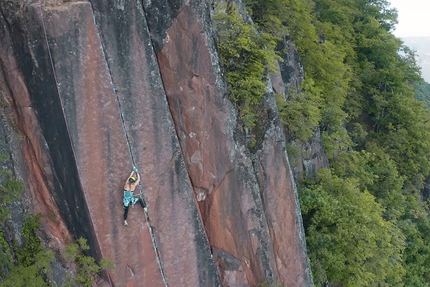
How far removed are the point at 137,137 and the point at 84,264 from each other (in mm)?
3765

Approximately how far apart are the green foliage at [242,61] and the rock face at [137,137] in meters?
1.16

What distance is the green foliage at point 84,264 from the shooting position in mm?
A: 9352

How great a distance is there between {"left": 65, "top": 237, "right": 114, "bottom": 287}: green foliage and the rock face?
29 cm

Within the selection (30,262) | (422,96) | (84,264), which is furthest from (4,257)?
(422,96)

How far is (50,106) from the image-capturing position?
9102 mm

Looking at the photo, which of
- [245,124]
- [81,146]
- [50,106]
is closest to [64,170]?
[81,146]

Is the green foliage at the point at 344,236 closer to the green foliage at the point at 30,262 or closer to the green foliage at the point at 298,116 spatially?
the green foliage at the point at 298,116

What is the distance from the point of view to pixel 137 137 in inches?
388

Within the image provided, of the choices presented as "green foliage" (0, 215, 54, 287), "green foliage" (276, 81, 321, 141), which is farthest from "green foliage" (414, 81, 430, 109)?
"green foliage" (0, 215, 54, 287)

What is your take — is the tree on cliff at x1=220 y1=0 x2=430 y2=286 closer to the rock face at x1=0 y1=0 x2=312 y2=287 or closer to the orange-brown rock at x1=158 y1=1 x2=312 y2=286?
the orange-brown rock at x1=158 y1=1 x2=312 y2=286

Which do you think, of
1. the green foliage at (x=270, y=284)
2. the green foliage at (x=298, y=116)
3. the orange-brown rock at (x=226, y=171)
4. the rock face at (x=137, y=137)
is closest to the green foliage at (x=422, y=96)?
the green foliage at (x=298, y=116)

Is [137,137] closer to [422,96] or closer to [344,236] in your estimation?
[344,236]

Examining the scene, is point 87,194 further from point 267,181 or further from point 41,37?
point 267,181

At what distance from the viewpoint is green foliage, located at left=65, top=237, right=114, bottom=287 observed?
30.7 feet
